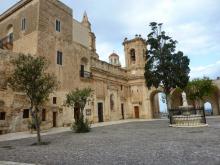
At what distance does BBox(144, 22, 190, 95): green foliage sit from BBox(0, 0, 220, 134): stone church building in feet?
26.2

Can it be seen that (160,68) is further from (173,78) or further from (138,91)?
(138,91)

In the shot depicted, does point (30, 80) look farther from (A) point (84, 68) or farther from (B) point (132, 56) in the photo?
(B) point (132, 56)

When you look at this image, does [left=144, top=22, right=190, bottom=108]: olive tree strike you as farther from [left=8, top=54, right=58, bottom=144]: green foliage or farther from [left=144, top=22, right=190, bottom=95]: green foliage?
[left=8, top=54, right=58, bottom=144]: green foliage

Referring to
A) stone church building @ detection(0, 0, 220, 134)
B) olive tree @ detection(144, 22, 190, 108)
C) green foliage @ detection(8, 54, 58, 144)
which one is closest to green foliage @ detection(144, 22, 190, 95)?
olive tree @ detection(144, 22, 190, 108)

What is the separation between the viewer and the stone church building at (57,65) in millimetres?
16891

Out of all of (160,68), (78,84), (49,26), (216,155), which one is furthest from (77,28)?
(216,155)

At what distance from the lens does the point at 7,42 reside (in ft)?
72.1

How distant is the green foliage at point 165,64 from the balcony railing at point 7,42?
15.1 meters

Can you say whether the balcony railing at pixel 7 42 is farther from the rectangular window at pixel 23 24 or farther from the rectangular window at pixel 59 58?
the rectangular window at pixel 59 58

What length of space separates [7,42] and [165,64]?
1707 cm

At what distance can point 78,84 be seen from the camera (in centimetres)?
2406

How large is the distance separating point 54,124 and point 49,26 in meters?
10.3

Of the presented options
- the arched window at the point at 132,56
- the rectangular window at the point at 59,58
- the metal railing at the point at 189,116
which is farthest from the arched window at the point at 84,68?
the metal railing at the point at 189,116

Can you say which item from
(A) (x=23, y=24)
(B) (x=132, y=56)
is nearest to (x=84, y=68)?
(A) (x=23, y=24)
